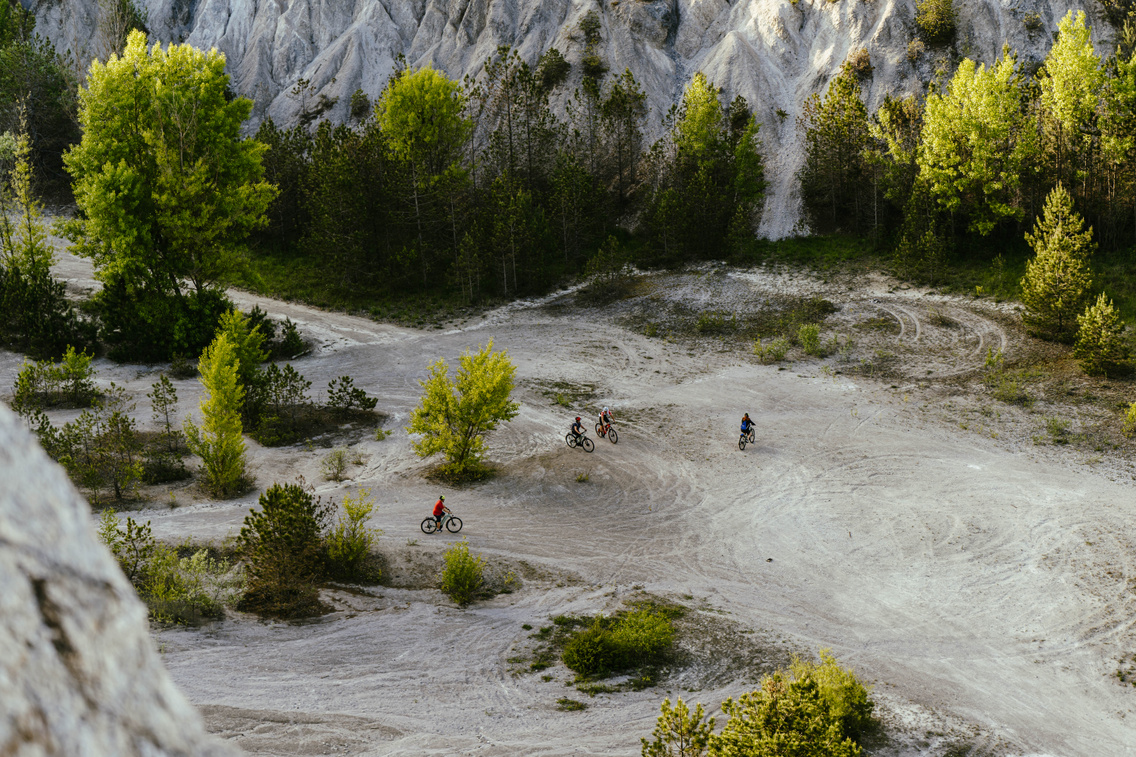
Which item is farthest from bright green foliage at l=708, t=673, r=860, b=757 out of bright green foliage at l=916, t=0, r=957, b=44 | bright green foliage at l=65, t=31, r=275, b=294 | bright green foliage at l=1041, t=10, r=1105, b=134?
bright green foliage at l=916, t=0, r=957, b=44

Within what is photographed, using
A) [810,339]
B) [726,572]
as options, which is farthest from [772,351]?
[726,572]

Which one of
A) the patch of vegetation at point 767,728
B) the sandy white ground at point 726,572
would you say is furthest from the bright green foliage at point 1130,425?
the patch of vegetation at point 767,728

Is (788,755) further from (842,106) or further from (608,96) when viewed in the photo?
(608,96)

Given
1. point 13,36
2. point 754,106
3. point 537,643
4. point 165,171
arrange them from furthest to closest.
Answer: point 13,36 → point 754,106 → point 165,171 → point 537,643

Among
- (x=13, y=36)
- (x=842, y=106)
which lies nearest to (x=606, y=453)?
Result: (x=842, y=106)

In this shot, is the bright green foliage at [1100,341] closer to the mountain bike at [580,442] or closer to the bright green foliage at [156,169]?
the mountain bike at [580,442]

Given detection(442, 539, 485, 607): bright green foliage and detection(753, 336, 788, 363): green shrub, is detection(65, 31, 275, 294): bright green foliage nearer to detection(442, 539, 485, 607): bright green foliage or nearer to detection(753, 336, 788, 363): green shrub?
detection(442, 539, 485, 607): bright green foliage
